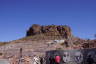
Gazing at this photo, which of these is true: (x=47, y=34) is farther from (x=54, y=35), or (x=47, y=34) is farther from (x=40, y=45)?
(x=40, y=45)

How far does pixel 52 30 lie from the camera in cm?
8906

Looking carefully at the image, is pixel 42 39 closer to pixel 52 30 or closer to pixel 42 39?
pixel 42 39

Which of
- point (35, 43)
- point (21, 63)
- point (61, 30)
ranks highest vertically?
point (61, 30)

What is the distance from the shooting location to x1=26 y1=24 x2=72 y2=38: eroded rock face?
86.8m

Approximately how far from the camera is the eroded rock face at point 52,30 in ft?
285

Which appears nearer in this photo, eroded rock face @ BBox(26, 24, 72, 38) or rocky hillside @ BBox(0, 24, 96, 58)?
rocky hillside @ BBox(0, 24, 96, 58)

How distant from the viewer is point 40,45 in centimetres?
6228

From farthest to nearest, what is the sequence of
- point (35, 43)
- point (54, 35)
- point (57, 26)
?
point (57, 26) → point (54, 35) → point (35, 43)

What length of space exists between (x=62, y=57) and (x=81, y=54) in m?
2.52

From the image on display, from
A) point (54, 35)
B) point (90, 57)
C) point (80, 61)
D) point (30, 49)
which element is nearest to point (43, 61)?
point (80, 61)

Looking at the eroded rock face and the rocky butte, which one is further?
the eroded rock face

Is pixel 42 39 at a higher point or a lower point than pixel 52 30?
lower

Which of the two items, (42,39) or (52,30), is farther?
(52,30)

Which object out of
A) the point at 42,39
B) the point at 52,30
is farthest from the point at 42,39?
the point at 52,30
